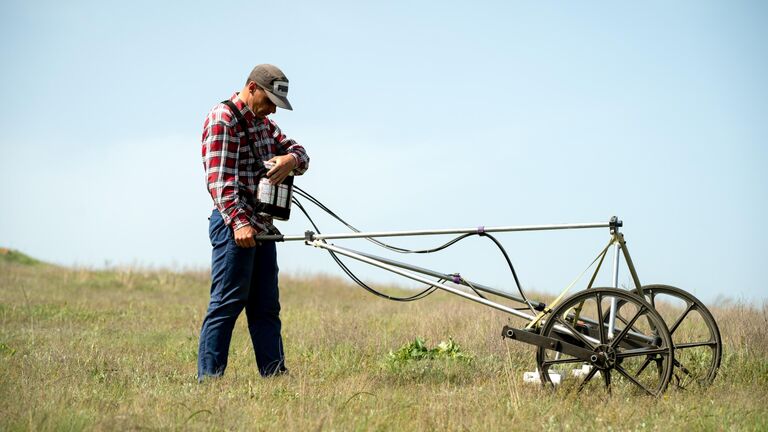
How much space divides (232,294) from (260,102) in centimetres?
135

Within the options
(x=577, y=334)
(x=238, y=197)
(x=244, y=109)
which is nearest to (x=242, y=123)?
(x=244, y=109)

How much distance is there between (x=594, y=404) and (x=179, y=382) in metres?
3.02

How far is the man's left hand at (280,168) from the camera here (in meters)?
5.68

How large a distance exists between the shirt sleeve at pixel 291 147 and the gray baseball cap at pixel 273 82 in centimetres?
44

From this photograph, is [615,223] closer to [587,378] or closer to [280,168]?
[587,378]

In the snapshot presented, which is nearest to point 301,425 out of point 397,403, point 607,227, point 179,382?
point 397,403

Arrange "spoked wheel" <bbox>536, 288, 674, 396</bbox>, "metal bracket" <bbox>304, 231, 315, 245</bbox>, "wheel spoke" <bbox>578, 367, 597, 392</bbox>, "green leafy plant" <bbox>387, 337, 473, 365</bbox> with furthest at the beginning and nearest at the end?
"green leafy plant" <bbox>387, 337, 473, 365</bbox> → "metal bracket" <bbox>304, 231, 315, 245</bbox> → "wheel spoke" <bbox>578, 367, 597, 392</bbox> → "spoked wheel" <bbox>536, 288, 674, 396</bbox>

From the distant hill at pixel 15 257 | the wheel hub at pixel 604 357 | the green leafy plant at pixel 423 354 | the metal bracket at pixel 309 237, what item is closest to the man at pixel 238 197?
the metal bracket at pixel 309 237

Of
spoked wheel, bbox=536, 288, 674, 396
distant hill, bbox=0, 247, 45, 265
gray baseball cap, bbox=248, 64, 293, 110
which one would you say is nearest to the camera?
spoked wheel, bbox=536, 288, 674, 396

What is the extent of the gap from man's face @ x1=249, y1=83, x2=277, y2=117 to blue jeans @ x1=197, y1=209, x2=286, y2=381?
77cm

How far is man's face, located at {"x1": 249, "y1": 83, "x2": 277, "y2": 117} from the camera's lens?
5.72m

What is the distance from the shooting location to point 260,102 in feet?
18.8

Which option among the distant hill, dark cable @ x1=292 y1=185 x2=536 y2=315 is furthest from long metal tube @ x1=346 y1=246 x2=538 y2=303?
the distant hill

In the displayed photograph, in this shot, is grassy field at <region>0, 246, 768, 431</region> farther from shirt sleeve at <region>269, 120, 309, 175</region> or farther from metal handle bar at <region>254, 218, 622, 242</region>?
shirt sleeve at <region>269, 120, 309, 175</region>
